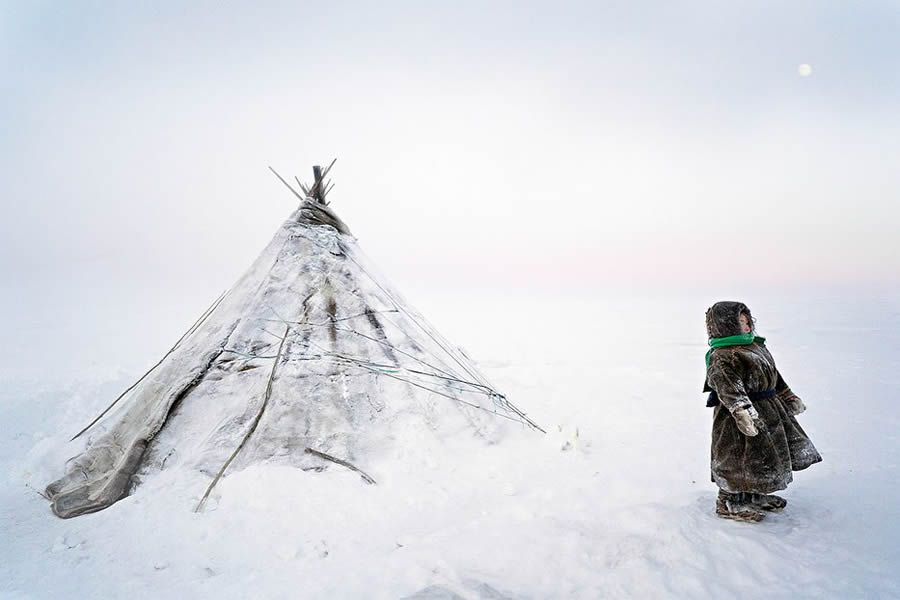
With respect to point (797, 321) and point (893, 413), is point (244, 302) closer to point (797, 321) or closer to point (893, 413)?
point (893, 413)

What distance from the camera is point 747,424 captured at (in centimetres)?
282

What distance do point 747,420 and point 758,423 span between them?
168mm

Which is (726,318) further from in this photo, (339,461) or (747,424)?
(339,461)

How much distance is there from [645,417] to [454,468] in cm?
364

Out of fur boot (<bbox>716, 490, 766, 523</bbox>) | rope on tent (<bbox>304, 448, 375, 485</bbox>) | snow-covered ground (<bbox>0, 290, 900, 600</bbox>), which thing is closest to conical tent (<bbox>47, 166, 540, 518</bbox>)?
rope on tent (<bbox>304, 448, 375, 485</bbox>)

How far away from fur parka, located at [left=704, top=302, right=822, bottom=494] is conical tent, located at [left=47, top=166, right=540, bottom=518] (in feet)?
8.02

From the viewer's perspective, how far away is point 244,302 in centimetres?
533

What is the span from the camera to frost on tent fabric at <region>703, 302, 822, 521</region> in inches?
115

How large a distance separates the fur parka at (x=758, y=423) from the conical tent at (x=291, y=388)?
2444 mm

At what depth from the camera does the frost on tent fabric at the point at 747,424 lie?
9.57 feet

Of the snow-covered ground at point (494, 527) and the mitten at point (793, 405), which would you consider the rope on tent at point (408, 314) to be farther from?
the mitten at point (793, 405)

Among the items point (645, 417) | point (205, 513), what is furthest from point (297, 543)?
point (645, 417)

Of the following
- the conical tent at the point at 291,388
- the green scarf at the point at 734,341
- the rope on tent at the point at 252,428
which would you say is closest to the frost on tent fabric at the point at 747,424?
the green scarf at the point at 734,341

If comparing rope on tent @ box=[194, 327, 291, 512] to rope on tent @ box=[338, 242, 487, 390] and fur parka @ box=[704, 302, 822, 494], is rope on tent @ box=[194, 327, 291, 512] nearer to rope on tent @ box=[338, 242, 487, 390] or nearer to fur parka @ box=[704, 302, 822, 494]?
rope on tent @ box=[338, 242, 487, 390]
